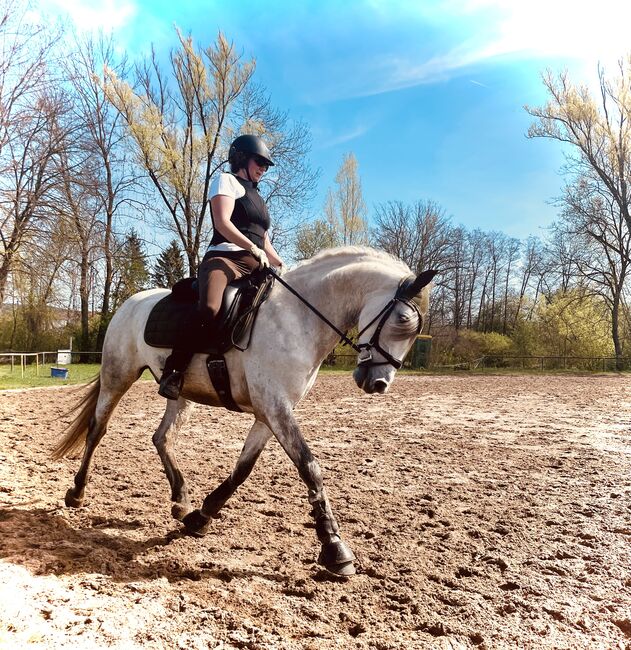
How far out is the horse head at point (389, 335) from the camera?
2.96 m

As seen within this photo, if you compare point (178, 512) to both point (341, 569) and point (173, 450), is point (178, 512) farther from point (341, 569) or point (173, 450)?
point (341, 569)

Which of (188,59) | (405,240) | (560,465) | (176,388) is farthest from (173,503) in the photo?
(405,240)

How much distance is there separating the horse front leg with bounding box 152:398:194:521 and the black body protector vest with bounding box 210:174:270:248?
1.58 meters

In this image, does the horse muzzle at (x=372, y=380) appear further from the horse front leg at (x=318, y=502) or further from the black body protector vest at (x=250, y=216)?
the black body protector vest at (x=250, y=216)

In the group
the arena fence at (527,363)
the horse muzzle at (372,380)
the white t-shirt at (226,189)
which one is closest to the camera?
the horse muzzle at (372,380)

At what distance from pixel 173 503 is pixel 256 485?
4.04ft

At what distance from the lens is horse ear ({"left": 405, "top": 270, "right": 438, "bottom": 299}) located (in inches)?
117

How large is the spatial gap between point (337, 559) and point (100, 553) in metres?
1.52

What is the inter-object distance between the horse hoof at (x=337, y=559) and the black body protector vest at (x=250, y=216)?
2224 millimetres

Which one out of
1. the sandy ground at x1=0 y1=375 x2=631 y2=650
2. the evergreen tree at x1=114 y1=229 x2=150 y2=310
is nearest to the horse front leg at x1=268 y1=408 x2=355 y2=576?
the sandy ground at x1=0 y1=375 x2=631 y2=650

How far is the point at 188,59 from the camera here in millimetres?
23219

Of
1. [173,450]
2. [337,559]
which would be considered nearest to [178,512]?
[173,450]

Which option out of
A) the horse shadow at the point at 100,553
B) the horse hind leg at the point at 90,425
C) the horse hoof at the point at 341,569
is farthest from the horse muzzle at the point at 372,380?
the horse hind leg at the point at 90,425

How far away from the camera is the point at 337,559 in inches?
112
